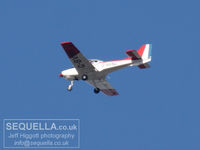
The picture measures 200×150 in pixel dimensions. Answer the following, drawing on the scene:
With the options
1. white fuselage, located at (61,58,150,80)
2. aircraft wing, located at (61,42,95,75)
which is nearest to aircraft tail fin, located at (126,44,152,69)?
white fuselage, located at (61,58,150,80)

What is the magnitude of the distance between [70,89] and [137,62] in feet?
21.7

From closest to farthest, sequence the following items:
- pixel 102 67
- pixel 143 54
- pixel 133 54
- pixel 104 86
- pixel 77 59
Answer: pixel 133 54 < pixel 143 54 < pixel 77 59 < pixel 102 67 < pixel 104 86

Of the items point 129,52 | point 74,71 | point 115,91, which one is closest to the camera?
point 129,52

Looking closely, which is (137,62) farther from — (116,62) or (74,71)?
(74,71)

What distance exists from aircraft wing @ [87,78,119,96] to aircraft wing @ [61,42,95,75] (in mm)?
2326

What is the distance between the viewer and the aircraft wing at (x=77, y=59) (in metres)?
48.1

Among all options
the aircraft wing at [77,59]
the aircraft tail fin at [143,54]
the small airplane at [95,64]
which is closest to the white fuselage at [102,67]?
the small airplane at [95,64]

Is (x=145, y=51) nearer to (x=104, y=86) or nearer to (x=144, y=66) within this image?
(x=144, y=66)

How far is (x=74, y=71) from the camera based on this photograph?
167ft

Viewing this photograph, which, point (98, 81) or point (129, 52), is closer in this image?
point (129, 52)

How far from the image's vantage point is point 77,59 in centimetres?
4916

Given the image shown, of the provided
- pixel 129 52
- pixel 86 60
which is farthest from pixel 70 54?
pixel 129 52

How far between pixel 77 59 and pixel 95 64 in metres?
1.69

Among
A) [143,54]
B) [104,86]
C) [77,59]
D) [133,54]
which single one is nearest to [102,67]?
[77,59]
